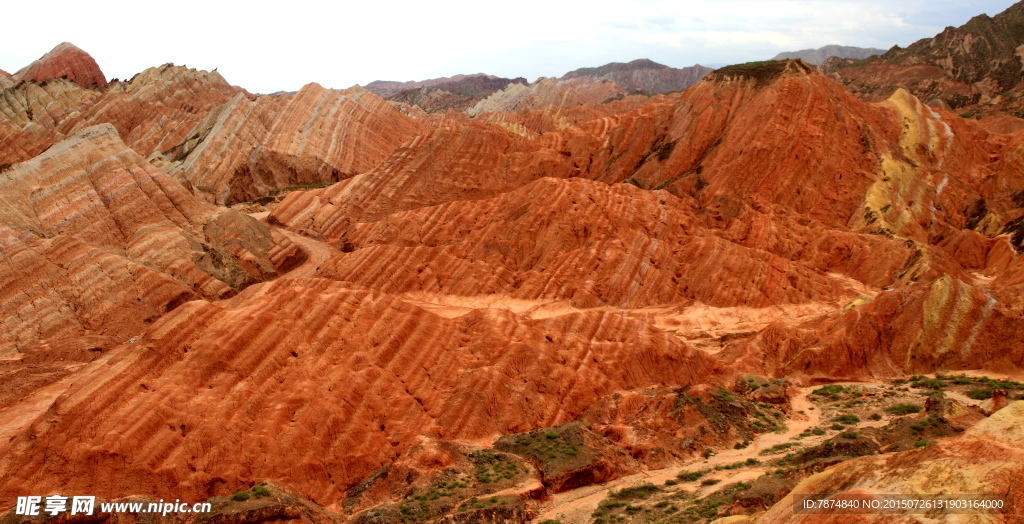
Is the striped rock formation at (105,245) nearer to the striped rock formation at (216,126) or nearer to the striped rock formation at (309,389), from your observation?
the striped rock formation at (309,389)

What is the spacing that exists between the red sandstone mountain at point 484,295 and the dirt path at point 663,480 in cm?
47

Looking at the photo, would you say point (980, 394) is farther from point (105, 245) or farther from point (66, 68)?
point (66, 68)

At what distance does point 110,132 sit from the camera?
4281cm

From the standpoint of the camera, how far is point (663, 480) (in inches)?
750

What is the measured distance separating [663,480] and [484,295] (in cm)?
2093

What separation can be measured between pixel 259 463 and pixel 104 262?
70.3 feet

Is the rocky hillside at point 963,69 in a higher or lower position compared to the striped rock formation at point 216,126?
higher

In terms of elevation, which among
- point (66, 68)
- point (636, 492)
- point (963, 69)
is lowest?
point (636, 492)

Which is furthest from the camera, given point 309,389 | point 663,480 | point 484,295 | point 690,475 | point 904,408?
point 484,295

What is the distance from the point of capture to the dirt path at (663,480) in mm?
17609

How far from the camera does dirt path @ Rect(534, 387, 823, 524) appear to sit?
57.8 feet

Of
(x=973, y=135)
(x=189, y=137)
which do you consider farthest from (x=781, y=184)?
(x=189, y=137)

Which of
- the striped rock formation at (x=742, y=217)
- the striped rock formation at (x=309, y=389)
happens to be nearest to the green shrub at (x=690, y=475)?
the striped rock formation at (x=309, y=389)

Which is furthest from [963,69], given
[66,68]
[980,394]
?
[66,68]
